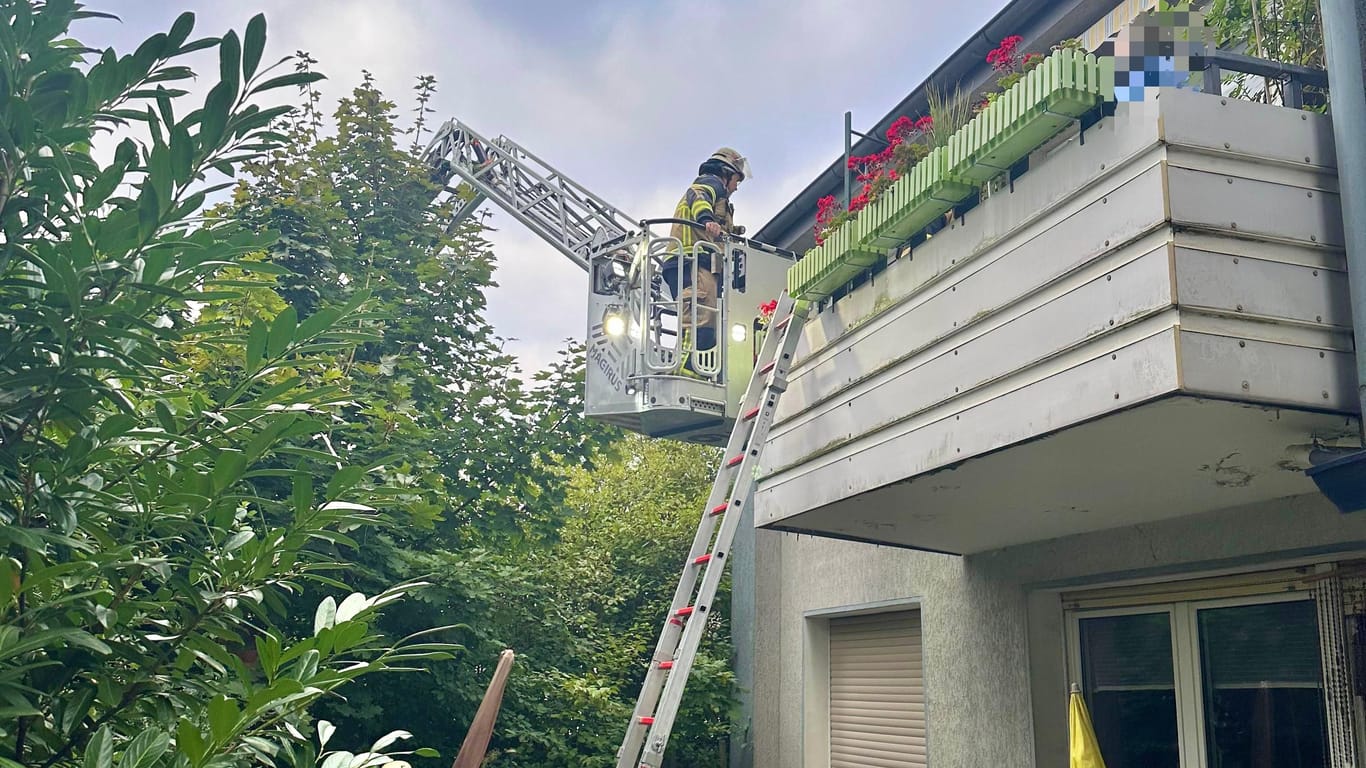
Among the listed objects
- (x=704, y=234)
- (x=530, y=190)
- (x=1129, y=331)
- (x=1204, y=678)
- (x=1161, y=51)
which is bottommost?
(x=1204, y=678)

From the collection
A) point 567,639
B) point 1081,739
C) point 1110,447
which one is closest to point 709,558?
point 1081,739

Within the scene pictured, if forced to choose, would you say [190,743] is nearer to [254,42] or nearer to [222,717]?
[222,717]

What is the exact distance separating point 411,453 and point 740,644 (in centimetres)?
420

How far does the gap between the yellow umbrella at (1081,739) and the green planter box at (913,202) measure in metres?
2.44

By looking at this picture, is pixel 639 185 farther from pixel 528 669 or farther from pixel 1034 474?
pixel 1034 474

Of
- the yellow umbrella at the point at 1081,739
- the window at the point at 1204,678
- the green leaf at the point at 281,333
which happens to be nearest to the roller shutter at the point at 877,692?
the window at the point at 1204,678

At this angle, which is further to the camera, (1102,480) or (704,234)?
(704,234)

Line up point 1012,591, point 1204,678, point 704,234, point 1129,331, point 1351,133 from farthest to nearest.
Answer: point 704,234
point 1012,591
point 1204,678
point 1351,133
point 1129,331

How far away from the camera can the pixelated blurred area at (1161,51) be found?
356cm

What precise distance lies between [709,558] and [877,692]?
107 inches

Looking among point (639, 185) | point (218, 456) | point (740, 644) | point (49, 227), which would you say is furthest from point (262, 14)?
point (639, 185)

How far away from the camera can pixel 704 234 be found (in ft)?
29.9

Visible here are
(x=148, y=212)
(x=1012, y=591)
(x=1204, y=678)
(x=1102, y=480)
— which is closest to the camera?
(x=148, y=212)

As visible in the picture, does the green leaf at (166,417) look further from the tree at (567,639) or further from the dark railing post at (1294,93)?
the tree at (567,639)
